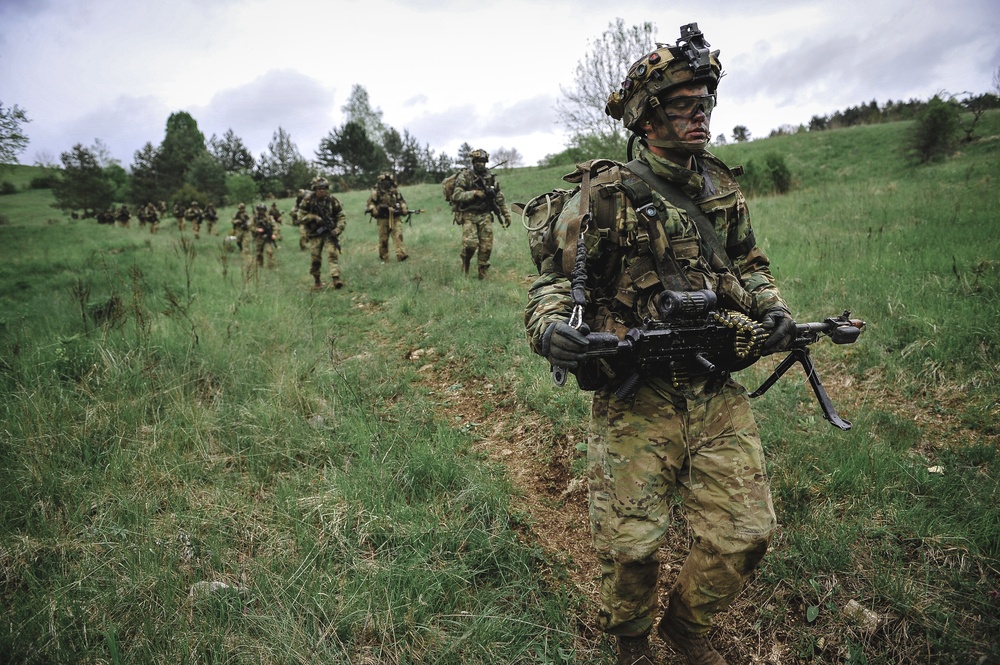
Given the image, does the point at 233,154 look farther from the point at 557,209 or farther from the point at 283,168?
the point at 557,209

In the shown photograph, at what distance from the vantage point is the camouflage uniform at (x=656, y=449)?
1.90 m

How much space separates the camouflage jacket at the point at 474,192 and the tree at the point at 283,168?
122 ft

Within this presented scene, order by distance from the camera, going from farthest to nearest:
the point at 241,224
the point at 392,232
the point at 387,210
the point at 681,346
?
the point at 241,224
the point at 392,232
the point at 387,210
the point at 681,346

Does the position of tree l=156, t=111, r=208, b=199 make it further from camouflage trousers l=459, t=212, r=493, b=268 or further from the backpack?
the backpack

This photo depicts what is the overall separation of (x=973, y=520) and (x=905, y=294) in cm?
304

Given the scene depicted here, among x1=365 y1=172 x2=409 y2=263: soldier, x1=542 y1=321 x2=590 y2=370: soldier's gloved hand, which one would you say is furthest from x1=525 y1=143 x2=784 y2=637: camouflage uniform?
x1=365 y1=172 x2=409 y2=263: soldier

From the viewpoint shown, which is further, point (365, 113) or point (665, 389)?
point (365, 113)

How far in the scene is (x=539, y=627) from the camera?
224 cm

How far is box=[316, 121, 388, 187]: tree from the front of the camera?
1624 inches

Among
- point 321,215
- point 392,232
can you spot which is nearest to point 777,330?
point 321,215

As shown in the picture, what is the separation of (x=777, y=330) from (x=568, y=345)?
1038mm

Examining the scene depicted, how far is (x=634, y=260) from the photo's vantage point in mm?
2090

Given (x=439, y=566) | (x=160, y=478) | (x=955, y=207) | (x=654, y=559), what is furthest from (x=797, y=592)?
(x=955, y=207)

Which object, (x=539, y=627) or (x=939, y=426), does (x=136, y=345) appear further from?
(x=939, y=426)
